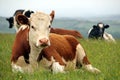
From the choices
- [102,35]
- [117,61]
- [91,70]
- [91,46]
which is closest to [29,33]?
[91,70]

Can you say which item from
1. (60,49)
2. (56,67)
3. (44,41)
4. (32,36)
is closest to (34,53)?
(32,36)

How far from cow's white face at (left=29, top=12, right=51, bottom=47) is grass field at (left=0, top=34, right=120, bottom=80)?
0.70 m

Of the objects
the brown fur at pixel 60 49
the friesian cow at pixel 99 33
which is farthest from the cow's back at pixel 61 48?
the friesian cow at pixel 99 33

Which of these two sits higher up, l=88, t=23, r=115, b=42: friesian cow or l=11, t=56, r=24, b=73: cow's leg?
l=11, t=56, r=24, b=73: cow's leg

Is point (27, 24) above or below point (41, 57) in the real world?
above

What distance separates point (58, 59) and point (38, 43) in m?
1.02

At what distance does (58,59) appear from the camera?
971 centimetres

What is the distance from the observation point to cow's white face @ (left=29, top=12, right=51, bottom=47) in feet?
29.7

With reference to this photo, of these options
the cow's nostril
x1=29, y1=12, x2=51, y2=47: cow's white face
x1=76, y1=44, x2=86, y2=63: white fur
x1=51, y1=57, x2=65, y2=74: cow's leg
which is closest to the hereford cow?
x1=29, y1=12, x2=51, y2=47: cow's white face

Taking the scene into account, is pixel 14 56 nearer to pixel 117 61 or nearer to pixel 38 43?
→ pixel 38 43

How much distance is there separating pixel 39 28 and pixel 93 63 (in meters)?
3.15

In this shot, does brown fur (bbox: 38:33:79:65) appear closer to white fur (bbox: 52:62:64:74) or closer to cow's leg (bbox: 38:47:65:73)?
cow's leg (bbox: 38:47:65:73)

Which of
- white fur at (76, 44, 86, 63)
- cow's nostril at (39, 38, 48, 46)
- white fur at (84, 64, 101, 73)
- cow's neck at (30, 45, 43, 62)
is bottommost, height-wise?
white fur at (84, 64, 101, 73)

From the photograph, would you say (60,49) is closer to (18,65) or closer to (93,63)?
(18,65)
